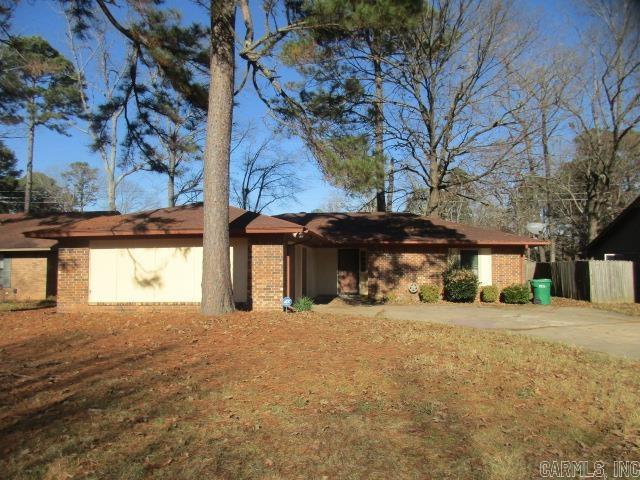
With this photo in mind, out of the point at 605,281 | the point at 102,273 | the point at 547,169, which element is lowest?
the point at 605,281

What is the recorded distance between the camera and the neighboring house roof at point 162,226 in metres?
13.1

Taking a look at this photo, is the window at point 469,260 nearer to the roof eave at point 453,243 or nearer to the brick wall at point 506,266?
the roof eave at point 453,243

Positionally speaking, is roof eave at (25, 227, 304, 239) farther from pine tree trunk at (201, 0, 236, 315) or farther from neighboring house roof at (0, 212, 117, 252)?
neighboring house roof at (0, 212, 117, 252)

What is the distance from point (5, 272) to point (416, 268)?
15.7m

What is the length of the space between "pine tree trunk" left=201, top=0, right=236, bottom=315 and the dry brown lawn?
2.31 meters

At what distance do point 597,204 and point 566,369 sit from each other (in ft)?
86.3

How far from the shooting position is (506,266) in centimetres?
1962

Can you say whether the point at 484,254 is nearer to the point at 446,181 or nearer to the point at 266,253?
the point at 446,181

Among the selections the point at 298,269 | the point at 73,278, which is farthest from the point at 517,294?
the point at 73,278

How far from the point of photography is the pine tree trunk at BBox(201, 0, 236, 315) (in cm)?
1111

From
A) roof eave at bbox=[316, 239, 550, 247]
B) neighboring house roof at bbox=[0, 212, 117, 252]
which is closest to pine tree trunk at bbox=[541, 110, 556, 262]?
roof eave at bbox=[316, 239, 550, 247]

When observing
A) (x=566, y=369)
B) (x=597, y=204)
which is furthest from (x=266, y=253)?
(x=597, y=204)

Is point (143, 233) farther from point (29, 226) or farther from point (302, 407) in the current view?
point (29, 226)

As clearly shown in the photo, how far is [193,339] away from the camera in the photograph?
339 inches
